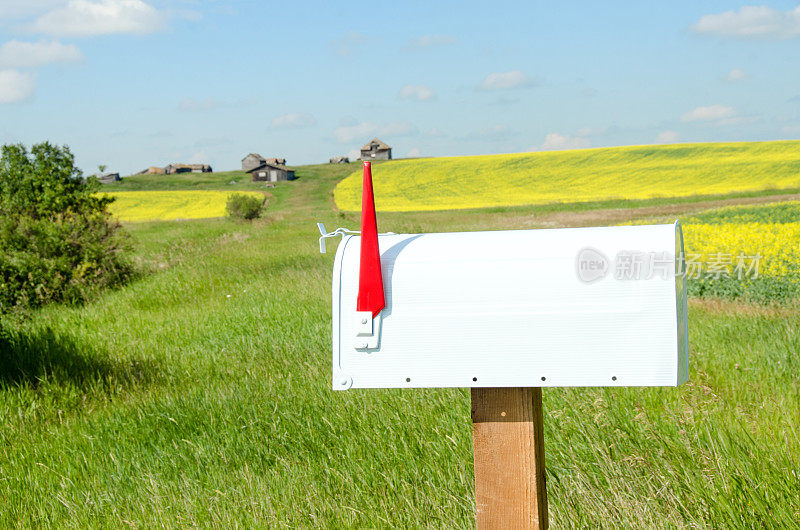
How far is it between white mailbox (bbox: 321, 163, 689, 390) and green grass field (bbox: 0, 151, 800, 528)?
988mm

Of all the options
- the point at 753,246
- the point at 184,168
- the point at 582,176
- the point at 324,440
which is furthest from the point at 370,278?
the point at 184,168

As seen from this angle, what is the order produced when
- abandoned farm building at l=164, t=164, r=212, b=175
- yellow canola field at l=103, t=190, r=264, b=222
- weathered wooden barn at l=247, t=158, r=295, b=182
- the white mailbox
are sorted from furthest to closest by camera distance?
abandoned farm building at l=164, t=164, r=212, b=175
weathered wooden barn at l=247, t=158, r=295, b=182
yellow canola field at l=103, t=190, r=264, b=222
the white mailbox

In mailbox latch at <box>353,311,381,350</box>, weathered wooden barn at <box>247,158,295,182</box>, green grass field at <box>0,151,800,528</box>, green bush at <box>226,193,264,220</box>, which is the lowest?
green grass field at <box>0,151,800,528</box>

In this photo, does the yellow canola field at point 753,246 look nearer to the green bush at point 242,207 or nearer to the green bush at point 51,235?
the green bush at point 51,235

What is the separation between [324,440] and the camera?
10.5ft

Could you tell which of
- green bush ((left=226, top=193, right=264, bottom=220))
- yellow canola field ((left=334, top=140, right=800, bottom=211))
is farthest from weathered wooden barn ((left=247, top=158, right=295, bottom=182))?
green bush ((left=226, top=193, right=264, bottom=220))

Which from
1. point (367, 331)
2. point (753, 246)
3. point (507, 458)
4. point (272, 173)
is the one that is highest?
point (272, 173)

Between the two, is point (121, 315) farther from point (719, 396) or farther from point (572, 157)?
point (572, 157)

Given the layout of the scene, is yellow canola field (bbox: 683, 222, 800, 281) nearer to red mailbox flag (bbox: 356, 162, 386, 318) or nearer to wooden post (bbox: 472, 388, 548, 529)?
wooden post (bbox: 472, 388, 548, 529)

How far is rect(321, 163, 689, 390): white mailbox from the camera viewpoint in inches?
53.4

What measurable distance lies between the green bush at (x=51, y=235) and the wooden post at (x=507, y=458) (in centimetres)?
916

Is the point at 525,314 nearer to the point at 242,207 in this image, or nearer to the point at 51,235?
the point at 51,235

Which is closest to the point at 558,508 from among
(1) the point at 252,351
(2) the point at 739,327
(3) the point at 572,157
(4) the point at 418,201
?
(1) the point at 252,351

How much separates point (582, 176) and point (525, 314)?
172 ft
